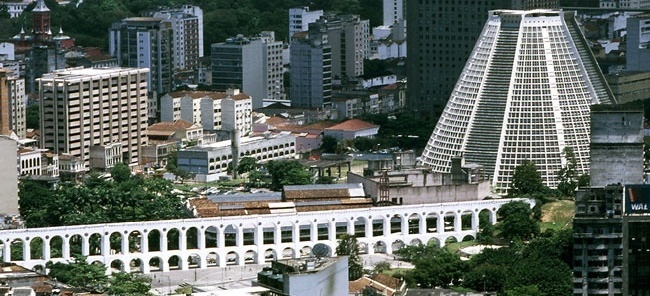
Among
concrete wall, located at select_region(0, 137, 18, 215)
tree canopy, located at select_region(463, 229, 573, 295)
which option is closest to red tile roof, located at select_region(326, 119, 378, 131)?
concrete wall, located at select_region(0, 137, 18, 215)

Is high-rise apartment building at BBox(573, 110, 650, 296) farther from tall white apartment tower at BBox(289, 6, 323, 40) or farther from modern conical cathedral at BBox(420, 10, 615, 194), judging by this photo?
tall white apartment tower at BBox(289, 6, 323, 40)

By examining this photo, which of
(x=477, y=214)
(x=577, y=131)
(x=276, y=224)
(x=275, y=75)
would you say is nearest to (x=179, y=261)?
(x=276, y=224)

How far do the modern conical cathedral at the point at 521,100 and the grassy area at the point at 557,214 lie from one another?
21.1 feet

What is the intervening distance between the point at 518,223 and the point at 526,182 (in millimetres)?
8234

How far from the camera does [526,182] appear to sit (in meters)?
122

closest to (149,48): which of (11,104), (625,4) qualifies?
(11,104)

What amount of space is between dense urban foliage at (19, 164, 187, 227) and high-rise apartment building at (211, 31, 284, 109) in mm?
34873

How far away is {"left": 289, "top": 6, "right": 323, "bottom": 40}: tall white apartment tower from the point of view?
182 m

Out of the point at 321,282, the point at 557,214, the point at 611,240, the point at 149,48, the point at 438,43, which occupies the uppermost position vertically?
the point at 611,240

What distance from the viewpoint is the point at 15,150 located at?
123562 millimetres

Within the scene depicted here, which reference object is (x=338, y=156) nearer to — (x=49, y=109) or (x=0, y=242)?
(x=49, y=109)

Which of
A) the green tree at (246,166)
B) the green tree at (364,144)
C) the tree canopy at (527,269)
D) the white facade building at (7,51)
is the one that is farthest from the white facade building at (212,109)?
the tree canopy at (527,269)

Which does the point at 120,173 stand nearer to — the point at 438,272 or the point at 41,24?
the point at 438,272

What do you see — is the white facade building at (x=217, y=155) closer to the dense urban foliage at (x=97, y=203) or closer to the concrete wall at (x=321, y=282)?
the dense urban foliage at (x=97, y=203)
